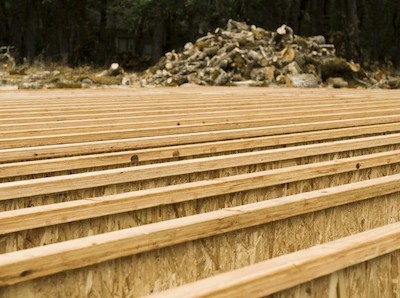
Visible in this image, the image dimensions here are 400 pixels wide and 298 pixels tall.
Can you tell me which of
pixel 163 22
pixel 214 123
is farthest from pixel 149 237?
pixel 163 22

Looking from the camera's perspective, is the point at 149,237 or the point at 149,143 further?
the point at 149,143

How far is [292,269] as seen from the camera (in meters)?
1.40

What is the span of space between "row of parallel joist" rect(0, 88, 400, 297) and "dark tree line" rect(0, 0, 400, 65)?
70.2 feet

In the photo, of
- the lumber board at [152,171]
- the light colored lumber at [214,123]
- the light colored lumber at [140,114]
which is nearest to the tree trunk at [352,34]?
the light colored lumber at [140,114]

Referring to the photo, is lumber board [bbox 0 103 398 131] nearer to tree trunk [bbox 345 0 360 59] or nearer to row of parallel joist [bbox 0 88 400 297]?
row of parallel joist [bbox 0 88 400 297]

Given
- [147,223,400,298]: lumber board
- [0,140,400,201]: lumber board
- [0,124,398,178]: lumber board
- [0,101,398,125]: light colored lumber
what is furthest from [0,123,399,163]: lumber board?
[147,223,400,298]: lumber board

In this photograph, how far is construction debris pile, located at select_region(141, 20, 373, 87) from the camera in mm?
12883

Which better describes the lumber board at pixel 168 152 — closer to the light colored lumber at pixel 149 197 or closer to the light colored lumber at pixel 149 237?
the light colored lumber at pixel 149 197

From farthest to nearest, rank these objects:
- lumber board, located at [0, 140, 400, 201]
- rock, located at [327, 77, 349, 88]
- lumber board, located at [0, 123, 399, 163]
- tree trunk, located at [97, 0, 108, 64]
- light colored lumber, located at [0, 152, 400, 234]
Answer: tree trunk, located at [97, 0, 108, 64]
rock, located at [327, 77, 349, 88]
lumber board, located at [0, 123, 399, 163]
lumber board, located at [0, 140, 400, 201]
light colored lumber, located at [0, 152, 400, 234]

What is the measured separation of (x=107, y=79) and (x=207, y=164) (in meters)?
11.2

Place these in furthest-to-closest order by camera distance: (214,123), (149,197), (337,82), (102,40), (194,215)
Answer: (102,40), (337,82), (214,123), (149,197), (194,215)

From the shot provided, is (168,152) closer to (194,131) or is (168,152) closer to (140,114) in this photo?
(194,131)

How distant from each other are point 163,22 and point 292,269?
30011 mm

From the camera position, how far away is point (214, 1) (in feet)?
88.5
